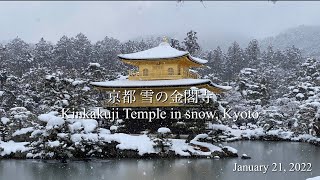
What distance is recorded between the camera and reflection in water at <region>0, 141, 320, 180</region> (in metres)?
12.0

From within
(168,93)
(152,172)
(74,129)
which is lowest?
(152,172)

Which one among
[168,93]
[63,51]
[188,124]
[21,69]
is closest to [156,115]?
[168,93]

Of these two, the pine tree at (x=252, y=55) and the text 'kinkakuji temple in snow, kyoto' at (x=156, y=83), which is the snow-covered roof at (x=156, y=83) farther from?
the pine tree at (x=252, y=55)

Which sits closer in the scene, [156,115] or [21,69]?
[156,115]

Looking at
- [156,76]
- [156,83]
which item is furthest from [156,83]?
[156,76]

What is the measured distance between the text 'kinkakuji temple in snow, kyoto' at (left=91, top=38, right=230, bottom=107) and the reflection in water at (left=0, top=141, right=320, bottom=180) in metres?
5.42

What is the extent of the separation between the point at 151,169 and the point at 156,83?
8.55 meters

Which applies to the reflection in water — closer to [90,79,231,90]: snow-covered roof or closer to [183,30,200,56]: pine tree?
[90,79,231,90]: snow-covered roof

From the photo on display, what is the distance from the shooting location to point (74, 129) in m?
15.6

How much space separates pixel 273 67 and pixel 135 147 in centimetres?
3346

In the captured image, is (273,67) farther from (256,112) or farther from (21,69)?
(21,69)

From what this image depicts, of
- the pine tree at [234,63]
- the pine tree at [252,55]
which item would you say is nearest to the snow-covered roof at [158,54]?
the pine tree at [234,63]

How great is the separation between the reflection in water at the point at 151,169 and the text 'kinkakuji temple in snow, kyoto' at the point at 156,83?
5.42 metres

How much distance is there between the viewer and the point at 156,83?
21484 millimetres
